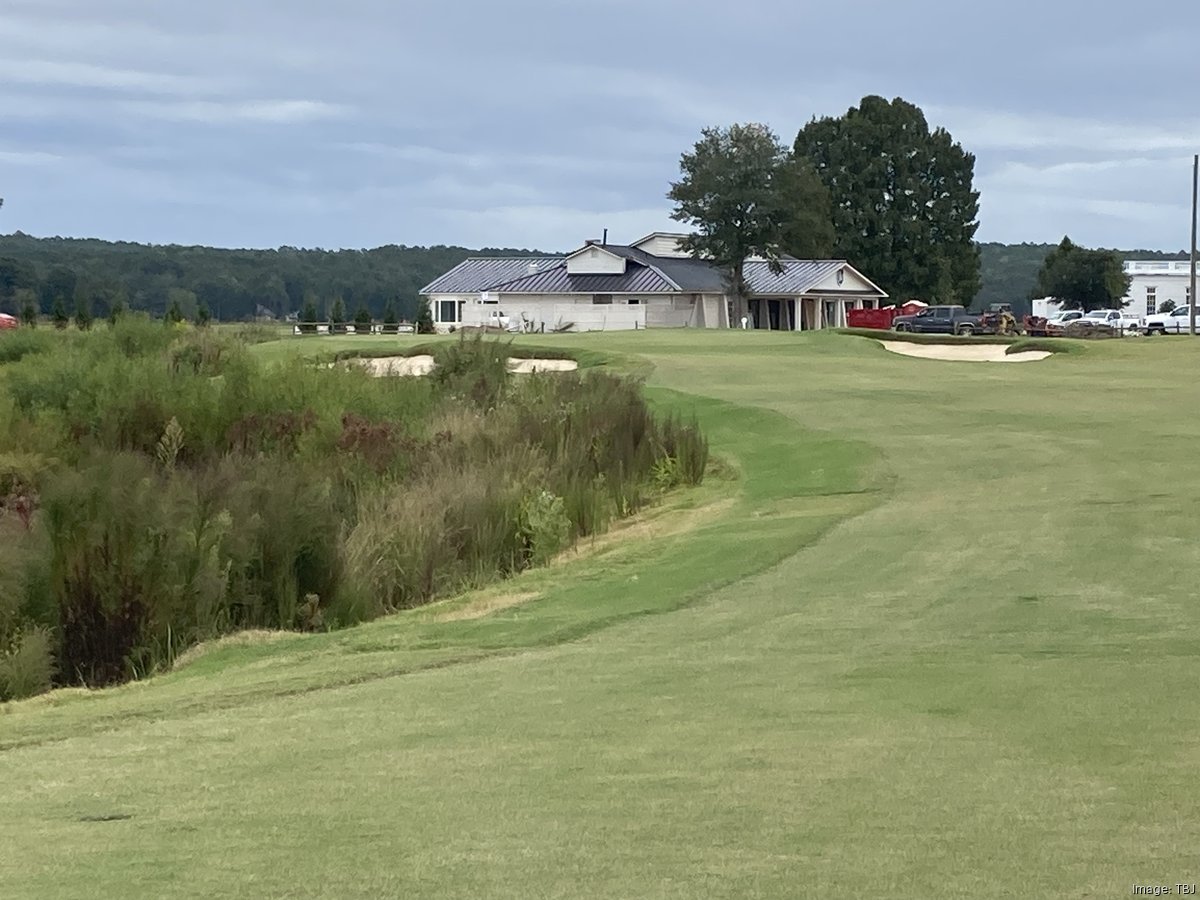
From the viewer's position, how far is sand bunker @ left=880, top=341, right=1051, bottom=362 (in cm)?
4153

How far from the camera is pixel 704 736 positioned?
7.21 meters

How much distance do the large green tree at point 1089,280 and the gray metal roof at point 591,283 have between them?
3242 cm

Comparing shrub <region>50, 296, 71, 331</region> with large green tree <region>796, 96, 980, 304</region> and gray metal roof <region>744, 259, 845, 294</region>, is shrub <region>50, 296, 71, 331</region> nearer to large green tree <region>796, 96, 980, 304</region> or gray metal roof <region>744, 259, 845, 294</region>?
gray metal roof <region>744, 259, 845, 294</region>

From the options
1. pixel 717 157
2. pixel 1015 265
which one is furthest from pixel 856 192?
pixel 1015 265

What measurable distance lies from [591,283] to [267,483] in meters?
73.6

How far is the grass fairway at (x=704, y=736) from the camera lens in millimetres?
5375

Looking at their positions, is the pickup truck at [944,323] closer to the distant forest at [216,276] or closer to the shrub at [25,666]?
the distant forest at [216,276]

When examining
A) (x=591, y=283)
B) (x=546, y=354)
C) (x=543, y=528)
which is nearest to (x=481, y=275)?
(x=591, y=283)

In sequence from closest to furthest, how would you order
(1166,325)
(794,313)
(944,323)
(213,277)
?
(944,323) → (1166,325) → (794,313) → (213,277)

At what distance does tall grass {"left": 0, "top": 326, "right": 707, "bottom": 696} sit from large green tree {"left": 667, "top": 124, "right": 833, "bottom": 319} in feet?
181

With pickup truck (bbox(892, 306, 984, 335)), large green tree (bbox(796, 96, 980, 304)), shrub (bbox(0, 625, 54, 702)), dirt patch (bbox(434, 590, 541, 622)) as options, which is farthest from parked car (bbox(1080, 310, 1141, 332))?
shrub (bbox(0, 625, 54, 702))

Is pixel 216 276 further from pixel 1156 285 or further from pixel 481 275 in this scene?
pixel 1156 285

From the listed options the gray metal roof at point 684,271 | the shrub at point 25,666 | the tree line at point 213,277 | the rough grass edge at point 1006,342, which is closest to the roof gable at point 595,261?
the gray metal roof at point 684,271

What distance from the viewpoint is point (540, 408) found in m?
23.9
